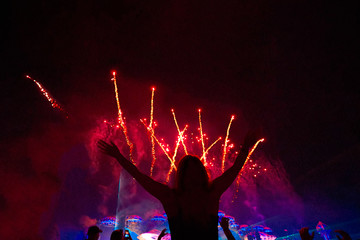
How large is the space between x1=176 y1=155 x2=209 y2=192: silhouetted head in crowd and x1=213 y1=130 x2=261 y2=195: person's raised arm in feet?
0.34

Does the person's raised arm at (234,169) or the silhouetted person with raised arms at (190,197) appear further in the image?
the person's raised arm at (234,169)

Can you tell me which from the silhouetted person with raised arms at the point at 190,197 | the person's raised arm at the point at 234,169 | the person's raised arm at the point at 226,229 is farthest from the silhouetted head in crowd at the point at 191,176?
the person's raised arm at the point at 226,229

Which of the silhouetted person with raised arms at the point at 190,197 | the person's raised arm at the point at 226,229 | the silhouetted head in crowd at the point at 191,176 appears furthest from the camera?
the person's raised arm at the point at 226,229

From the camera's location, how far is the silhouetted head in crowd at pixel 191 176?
176 centimetres

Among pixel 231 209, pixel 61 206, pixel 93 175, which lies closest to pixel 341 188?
pixel 231 209

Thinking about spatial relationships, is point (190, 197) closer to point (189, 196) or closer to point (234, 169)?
point (189, 196)

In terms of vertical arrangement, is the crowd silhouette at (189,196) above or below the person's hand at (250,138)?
below

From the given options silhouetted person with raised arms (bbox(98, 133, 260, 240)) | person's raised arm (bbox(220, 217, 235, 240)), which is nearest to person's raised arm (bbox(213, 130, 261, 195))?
silhouetted person with raised arms (bbox(98, 133, 260, 240))

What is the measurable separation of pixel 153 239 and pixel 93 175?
9.21 meters

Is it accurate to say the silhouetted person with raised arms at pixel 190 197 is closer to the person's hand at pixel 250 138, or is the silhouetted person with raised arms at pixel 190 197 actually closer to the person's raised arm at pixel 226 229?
the person's hand at pixel 250 138

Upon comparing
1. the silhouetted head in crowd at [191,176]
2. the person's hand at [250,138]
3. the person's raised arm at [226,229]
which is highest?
the person's hand at [250,138]

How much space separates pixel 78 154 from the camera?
1533 cm

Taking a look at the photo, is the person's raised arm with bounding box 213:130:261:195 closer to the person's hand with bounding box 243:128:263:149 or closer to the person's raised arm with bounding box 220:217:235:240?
the person's hand with bounding box 243:128:263:149

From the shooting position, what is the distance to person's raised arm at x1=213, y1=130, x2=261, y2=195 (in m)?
1.78
